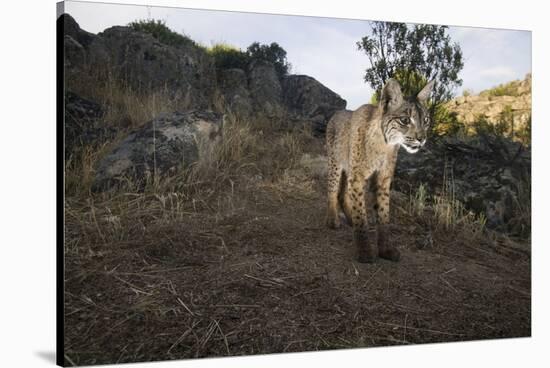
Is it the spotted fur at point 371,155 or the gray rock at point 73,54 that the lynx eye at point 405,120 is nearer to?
the spotted fur at point 371,155

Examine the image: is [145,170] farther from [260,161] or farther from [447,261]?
[447,261]

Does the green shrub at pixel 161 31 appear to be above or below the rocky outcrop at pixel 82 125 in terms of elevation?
above

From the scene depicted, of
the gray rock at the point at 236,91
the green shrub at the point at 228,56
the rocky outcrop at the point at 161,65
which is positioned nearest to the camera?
the rocky outcrop at the point at 161,65

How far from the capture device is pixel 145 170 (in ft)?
15.3

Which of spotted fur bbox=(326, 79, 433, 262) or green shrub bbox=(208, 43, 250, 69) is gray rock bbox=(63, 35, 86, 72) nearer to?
green shrub bbox=(208, 43, 250, 69)

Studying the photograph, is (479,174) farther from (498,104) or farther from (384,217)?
(384,217)

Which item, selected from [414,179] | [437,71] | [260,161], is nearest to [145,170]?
[260,161]

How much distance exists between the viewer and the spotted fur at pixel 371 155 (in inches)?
202

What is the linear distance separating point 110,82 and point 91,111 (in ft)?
0.98

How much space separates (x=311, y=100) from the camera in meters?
5.14

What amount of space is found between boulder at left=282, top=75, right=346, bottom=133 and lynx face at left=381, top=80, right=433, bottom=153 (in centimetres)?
39

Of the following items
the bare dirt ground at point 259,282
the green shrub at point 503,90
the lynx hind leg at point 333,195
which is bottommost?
the bare dirt ground at point 259,282

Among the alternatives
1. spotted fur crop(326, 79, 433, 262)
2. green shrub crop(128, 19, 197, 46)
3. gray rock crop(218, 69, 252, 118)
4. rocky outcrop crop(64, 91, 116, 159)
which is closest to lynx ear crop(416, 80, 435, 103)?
spotted fur crop(326, 79, 433, 262)

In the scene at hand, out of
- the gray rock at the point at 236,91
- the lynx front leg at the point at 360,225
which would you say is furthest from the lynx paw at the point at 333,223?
the gray rock at the point at 236,91
